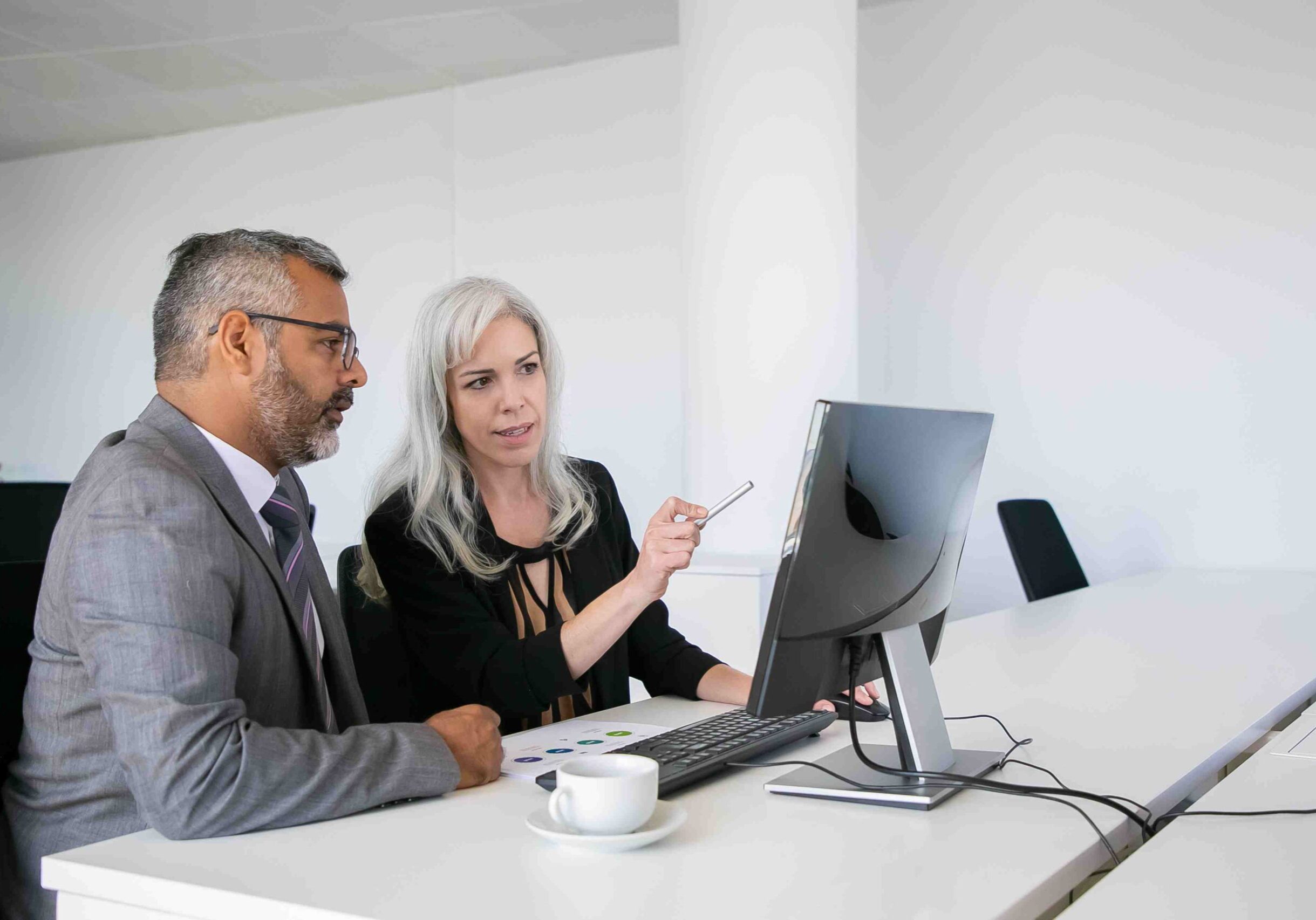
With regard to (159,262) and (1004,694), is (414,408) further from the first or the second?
(159,262)

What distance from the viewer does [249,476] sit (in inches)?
53.2

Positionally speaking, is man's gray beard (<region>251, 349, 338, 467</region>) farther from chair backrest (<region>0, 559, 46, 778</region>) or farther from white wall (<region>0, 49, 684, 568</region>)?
white wall (<region>0, 49, 684, 568</region>)

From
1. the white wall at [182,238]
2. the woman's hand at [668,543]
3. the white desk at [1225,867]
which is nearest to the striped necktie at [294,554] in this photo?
the woman's hand at [668,543]

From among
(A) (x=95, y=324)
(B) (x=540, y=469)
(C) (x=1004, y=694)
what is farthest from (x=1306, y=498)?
(A) (x=95, y=324)

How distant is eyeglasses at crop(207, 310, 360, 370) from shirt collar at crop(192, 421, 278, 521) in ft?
0.43

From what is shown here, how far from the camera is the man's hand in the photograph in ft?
3.92

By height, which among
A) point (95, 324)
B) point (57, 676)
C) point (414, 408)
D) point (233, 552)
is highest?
point (95, 324)

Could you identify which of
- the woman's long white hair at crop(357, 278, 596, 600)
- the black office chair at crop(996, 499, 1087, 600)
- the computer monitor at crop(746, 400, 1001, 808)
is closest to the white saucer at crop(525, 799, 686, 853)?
the computer monitor at crop(746, 400, 1001, 808)

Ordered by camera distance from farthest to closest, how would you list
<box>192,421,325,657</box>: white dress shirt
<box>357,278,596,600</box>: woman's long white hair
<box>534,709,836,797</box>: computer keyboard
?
<box>357,278,596,600</box>: woman's long white hair → <box>192,421,325,657</box>: white dress shirt → <box>534,709,836,797</box>: computer keyboard

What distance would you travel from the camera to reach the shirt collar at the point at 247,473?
1.33m

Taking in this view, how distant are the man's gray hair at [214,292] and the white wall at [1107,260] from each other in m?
3.50

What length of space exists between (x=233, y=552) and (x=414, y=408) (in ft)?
2.31

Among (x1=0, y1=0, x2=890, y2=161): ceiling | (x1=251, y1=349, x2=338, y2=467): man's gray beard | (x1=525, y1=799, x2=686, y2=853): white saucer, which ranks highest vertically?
(x1=0, y1=0, x2=890, y2=161): ceiling

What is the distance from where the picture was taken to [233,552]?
3.89ft
